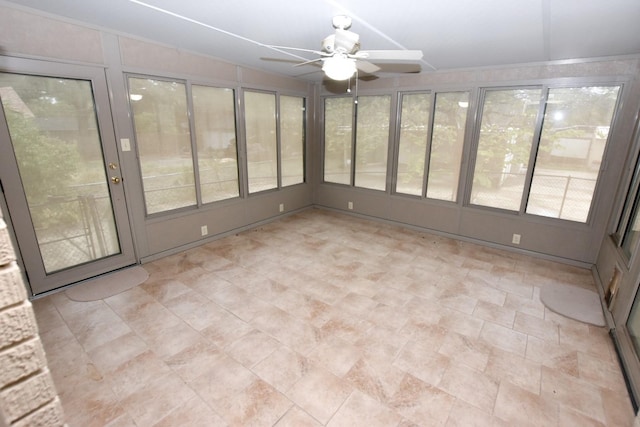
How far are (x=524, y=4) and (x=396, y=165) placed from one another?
2.99 metres

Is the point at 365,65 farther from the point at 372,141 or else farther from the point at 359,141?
the point at 359,141

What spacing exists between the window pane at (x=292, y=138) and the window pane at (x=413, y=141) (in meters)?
1.80

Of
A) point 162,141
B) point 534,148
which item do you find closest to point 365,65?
point 162,141

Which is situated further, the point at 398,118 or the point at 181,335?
the point at 398,118

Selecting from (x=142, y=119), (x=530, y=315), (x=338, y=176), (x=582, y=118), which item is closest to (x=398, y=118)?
(x=338, y=176)

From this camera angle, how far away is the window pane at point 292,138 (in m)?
5.12

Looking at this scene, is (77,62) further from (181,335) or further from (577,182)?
Answer: (577,182)

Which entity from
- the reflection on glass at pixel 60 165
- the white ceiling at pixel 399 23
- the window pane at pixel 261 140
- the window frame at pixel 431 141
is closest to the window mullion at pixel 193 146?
the white ceiling at pixel 399 23

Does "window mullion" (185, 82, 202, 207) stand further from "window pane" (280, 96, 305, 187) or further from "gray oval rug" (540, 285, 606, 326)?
"gray oval rug" (540, 285, 606, 326)

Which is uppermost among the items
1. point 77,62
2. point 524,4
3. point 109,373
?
point 524,4

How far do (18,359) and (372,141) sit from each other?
5.01 metres

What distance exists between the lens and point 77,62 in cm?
277

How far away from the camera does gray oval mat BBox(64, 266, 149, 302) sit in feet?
9.58

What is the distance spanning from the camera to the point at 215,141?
163 inches
